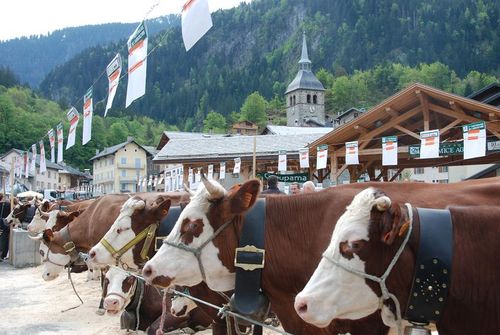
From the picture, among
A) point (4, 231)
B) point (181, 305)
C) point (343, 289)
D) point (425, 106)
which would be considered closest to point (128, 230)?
point (181, 305)

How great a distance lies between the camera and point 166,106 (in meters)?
181

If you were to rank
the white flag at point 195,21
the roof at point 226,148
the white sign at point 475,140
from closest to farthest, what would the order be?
the white flag at point 195,21 → the white sign at point 475,140 → the roof at point 226,148

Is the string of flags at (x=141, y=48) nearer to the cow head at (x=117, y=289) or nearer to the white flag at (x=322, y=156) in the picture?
the cow head at (x=117, y=289)

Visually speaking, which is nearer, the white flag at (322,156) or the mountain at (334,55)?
the white flag at (322,156)

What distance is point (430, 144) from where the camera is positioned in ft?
36.7

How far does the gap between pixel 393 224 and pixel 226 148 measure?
70.3ft

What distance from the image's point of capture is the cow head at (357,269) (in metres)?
2.59

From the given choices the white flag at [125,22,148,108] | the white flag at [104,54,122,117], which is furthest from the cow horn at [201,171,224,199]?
the white flag at [104,54,122,117]

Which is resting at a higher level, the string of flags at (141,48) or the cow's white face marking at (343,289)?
the string of flags at (141,48)

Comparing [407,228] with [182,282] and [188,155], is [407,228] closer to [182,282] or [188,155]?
[182,282]

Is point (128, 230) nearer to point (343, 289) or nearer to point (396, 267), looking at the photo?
point (343, 289)

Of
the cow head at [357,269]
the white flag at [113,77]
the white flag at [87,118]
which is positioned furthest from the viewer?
the white flag at [87,118]

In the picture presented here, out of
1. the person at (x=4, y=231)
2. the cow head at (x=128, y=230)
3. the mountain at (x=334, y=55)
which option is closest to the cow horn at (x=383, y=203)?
the cow head at (x=128, y=230)

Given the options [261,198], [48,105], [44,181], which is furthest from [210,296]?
[48,105]
